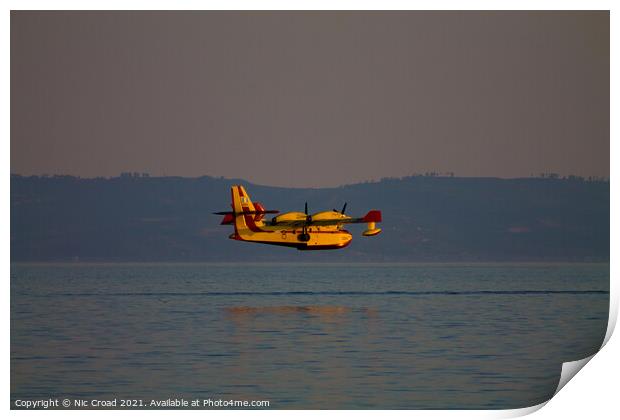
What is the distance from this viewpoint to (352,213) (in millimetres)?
111812

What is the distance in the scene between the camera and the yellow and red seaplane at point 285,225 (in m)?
51.5

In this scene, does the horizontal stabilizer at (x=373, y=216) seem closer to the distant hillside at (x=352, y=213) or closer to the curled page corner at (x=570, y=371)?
the distant hillside at (x=352, y=213)

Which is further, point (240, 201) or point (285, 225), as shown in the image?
point (285, 225)

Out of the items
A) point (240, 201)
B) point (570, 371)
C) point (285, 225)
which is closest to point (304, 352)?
Answer: point (570, 371)

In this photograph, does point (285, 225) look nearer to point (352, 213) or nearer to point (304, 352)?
point (304, 352)

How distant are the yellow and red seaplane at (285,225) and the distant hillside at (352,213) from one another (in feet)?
15.0

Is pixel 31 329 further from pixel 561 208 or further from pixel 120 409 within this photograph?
pixel 561 208

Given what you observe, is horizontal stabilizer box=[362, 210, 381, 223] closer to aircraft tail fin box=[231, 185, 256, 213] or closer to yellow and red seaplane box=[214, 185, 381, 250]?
yellow and red seaplane box=[214, 185, 381, 250]

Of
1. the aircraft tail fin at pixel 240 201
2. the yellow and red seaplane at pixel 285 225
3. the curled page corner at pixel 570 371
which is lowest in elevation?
the curled page corner at pixel 570 371

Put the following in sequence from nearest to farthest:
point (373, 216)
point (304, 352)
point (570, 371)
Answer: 1. point (570, 371)
2. point (304, 352)
3. point (373, 216)

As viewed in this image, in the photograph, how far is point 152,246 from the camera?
116750 millimetres

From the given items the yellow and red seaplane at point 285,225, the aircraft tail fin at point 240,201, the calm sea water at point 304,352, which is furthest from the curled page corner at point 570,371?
the aircraft tail fin at point 240,201

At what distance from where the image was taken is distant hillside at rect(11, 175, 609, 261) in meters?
25.5

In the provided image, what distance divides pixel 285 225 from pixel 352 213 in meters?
59.9
